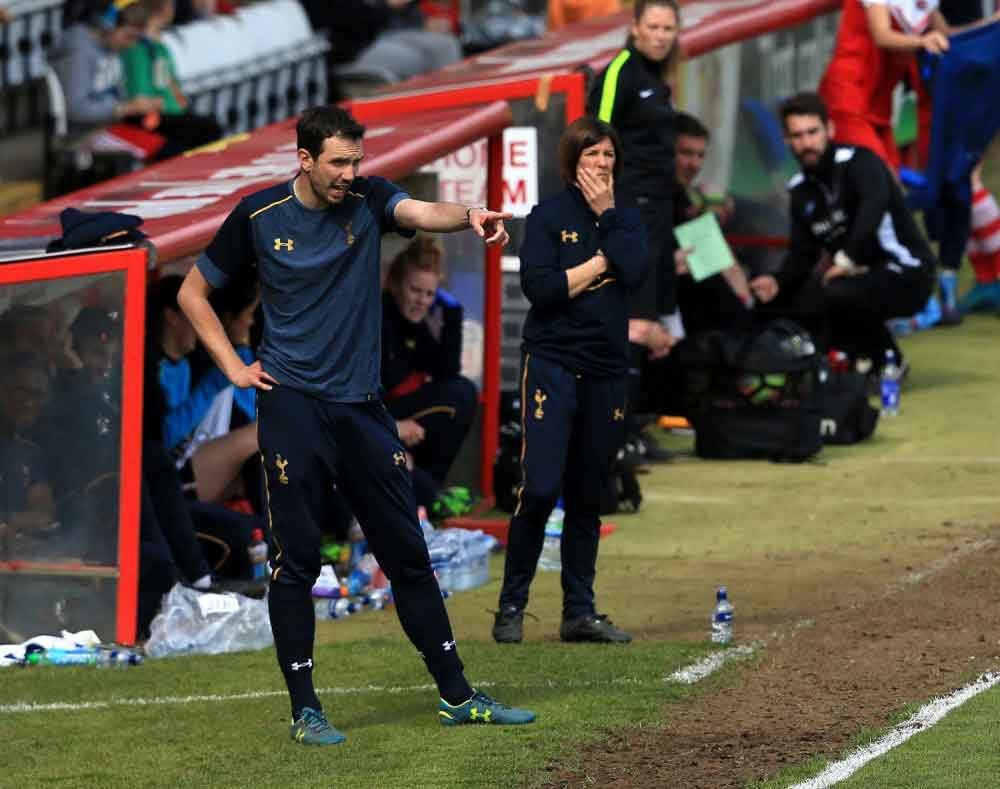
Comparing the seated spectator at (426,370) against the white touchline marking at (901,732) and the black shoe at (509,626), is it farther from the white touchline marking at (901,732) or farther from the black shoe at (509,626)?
the white touchline marking at (901,732)

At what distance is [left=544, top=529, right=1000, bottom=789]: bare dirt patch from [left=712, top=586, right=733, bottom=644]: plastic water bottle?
0.19m

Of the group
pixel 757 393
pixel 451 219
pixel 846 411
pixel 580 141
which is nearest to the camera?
pixel 451 219

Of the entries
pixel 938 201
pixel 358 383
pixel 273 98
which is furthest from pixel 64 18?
pixel 358 383

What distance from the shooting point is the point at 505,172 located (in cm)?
1328

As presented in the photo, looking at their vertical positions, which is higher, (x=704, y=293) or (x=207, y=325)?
(x=207, y=325)

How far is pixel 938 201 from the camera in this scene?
55.7ft

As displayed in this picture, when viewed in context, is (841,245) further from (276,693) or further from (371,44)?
(276,693)

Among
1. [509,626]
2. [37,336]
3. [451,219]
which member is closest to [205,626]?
[509,626]

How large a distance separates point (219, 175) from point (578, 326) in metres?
3.45

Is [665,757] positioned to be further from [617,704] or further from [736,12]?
[736,12]

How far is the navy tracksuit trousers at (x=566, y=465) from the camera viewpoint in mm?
9461

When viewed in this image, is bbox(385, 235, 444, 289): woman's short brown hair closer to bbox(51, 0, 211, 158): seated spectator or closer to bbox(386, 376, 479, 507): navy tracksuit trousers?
bbox(386, 376, 479, 507): navy tracksuit trousers

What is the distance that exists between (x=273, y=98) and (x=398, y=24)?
2286mm

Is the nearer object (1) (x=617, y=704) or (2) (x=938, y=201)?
(1) (x=617, y=704)
